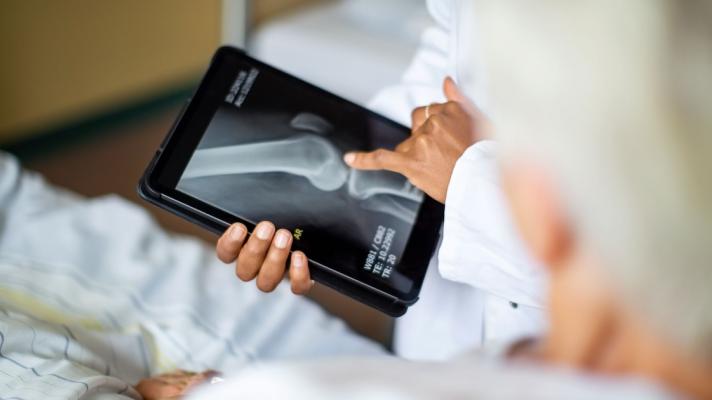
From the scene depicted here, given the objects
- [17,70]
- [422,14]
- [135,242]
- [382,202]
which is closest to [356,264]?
[382,202]

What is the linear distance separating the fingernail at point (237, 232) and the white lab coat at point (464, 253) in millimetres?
210

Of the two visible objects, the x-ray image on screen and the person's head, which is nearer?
the person's head

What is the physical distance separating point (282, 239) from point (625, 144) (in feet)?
1.52

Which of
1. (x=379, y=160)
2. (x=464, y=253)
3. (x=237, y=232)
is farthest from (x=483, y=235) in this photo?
(x=237, y=232)

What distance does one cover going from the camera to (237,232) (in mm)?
792

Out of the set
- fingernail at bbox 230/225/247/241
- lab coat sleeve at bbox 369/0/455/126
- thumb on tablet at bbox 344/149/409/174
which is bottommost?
fingernail at bbox 230/225/247/241

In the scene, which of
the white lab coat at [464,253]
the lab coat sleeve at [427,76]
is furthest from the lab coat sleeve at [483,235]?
the lab coat sleeve at [427,76]

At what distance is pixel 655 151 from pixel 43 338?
696mm

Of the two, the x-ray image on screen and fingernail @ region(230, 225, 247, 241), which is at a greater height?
the x-ray image on screen

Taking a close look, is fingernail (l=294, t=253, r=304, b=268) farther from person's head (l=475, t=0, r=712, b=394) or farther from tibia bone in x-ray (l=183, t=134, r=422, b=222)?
person's head (l=475, t=0, r=712, b=394)

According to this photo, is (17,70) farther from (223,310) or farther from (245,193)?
(245,193)

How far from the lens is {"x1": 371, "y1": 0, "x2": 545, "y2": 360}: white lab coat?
0.74 metres

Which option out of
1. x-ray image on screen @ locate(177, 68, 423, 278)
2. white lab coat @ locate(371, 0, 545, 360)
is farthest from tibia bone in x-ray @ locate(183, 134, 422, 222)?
white lab coat @ locate(371, 0, 545, 360)

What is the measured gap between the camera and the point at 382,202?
0.87m
